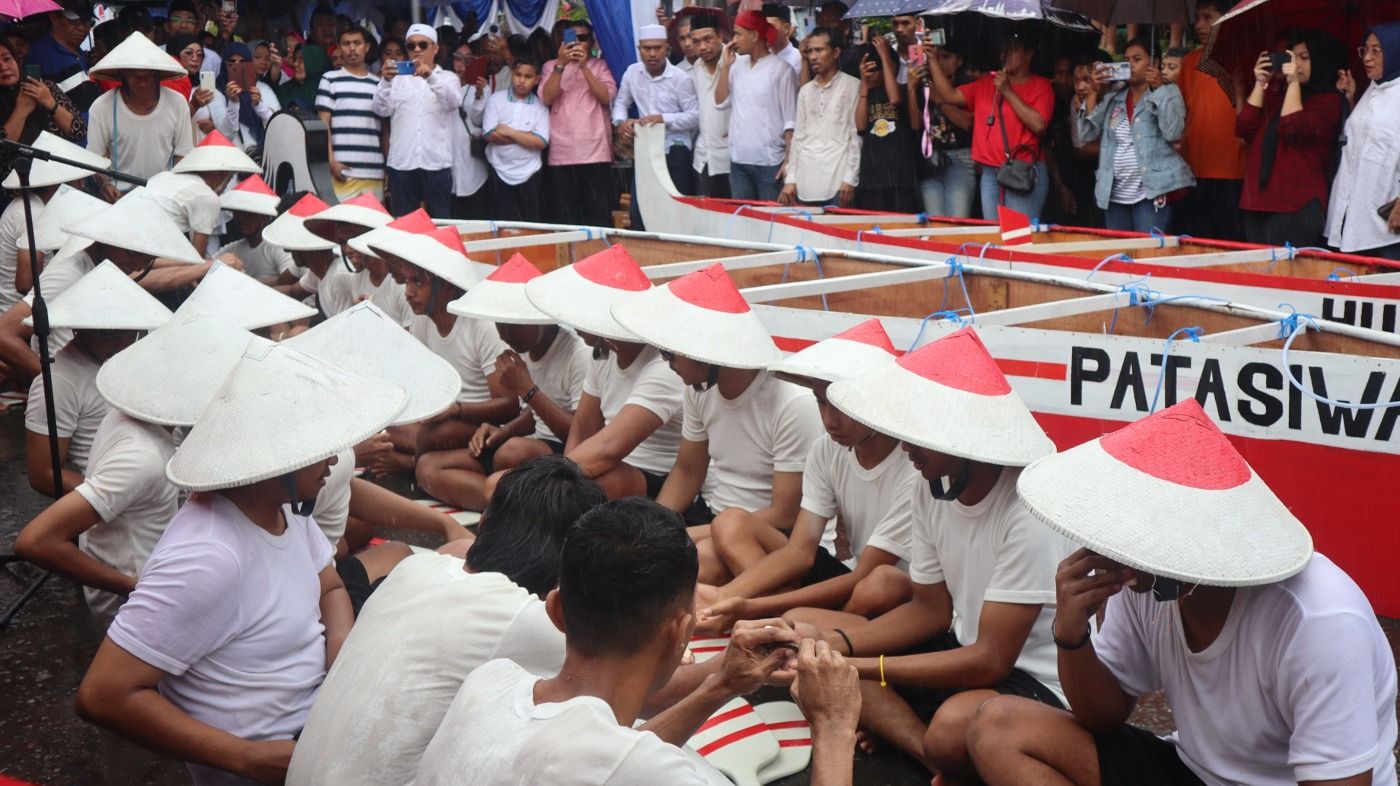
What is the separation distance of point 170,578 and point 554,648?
0.84 m

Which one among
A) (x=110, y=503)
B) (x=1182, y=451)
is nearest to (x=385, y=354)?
(x=110, y=503)

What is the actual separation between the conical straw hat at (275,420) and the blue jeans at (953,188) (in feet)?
20.2

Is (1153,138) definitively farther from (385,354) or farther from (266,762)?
(266,762)

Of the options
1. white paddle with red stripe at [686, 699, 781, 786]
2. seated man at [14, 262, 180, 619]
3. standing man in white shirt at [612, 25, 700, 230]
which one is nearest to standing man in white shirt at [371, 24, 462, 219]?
standing man in white shirt at [612, 25, 700, 230]

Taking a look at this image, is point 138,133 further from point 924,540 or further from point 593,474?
point 924,540

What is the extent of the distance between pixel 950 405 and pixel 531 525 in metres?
1.15

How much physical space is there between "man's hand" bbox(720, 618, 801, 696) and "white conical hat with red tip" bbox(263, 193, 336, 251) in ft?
17.4

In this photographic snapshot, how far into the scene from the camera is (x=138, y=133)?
8.44 meters

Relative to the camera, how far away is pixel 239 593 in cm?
270

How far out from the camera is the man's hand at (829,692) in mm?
2367

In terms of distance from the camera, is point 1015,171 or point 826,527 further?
point 1015,171

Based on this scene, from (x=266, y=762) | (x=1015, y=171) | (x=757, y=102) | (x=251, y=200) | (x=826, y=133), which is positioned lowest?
(x=266, y=762)

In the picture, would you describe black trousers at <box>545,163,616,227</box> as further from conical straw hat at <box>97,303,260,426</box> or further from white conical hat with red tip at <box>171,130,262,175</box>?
conical straw hat at <box>97,303,260,426</box>

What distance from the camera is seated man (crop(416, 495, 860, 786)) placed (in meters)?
1.91
